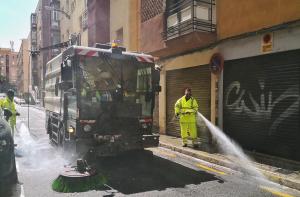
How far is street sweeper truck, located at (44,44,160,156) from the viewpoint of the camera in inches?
295

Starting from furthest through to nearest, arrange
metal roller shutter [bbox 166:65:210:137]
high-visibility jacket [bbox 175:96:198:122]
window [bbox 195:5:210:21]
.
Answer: metal roller shutter [bbox 166:65:210:137] → window [bbox 195:5:210:21] → high-visibility jacket [bbox 175:96:198:122]

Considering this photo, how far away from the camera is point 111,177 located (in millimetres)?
7043

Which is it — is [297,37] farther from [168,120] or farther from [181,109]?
[168,120]

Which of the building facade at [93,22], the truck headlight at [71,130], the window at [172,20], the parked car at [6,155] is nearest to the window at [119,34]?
the building facade at [93,22]

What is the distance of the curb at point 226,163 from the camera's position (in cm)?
656

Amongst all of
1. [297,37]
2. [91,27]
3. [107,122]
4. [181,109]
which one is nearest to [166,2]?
[181,109]

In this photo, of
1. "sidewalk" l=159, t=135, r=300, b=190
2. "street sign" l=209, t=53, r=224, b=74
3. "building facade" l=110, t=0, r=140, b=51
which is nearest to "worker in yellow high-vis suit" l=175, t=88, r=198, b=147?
"sidewalk" l=159, t=135, r=300, b=190

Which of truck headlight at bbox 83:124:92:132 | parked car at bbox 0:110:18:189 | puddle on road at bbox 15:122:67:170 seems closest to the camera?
parked car at bbox 0:110:18:189

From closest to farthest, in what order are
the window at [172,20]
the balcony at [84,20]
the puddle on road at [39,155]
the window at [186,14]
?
the puddle on road at [39,155] → the window at [186,14] → the window at [172,20] → the balcony at [84,20]

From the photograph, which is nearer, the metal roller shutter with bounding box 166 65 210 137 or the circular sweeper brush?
the circular sweeper brush

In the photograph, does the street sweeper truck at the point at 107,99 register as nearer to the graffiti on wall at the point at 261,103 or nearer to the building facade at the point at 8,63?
the graffiti on wall at the point at 261,103

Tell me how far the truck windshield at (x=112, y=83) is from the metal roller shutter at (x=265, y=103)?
10.3ft

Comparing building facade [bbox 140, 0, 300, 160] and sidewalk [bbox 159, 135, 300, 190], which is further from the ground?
building facade [bbox 140, 0, 300, 160]

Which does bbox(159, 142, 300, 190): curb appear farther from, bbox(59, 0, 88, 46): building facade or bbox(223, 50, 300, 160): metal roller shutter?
bbox(59, 0, 88, 46): building facade
